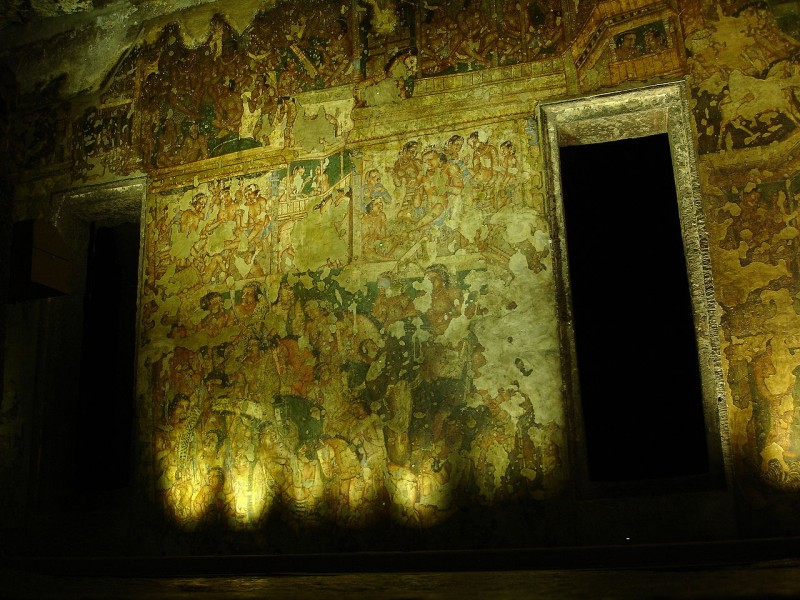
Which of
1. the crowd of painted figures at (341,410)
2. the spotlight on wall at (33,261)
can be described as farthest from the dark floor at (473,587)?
the spotlight on wall at (33,261)

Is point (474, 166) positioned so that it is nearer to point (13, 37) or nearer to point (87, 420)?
point (87, 420)

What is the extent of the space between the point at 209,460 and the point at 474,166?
11.5 feet

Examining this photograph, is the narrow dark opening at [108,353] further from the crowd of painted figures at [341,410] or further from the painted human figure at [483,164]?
the painted human figure at [483,164]

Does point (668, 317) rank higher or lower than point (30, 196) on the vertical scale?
lower

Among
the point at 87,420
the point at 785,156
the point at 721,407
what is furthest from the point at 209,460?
the point at 785,156

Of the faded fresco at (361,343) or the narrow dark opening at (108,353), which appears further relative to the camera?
the narrow dark opening at (108,353)

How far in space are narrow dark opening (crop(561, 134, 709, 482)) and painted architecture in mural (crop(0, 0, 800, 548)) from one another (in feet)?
3.89

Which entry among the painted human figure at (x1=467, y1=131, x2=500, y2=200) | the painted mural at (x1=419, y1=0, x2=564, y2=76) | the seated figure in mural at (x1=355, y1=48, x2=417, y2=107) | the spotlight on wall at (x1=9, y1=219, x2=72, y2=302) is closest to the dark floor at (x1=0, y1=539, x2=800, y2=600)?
the spotlight on wall at (x1=9, y1=219, x2=72, y2=302)

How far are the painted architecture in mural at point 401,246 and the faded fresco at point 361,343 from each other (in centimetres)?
2

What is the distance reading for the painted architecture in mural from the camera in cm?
608

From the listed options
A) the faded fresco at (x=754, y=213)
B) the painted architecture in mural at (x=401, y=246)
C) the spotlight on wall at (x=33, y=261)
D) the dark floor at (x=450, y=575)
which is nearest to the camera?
the dark floor at (x=450, y=575)

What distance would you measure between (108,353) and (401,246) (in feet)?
13.3

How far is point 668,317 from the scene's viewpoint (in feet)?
25.2

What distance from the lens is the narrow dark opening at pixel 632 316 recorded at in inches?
293
